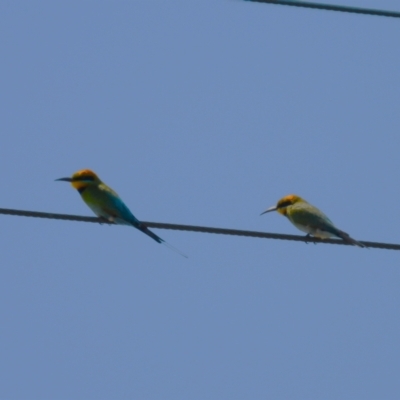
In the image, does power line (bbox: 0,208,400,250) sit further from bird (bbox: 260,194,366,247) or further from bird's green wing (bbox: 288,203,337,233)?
bird's green wing (bbox: 288,203,337,233)

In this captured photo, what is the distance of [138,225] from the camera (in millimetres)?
7344

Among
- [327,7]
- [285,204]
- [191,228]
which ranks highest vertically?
[285,204]

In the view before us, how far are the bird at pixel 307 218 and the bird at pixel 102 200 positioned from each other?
1.43 metres

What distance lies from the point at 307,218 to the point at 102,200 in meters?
1.56

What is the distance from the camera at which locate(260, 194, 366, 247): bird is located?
8096 mm

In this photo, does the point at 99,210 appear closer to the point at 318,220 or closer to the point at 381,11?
the point at 318,220

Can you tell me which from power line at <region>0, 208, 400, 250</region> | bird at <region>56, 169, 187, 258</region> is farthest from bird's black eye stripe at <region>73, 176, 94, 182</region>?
power line at <region>0, 208, 400, 250</region>

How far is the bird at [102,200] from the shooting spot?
24.5 ft

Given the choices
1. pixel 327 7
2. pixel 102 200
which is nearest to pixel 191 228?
pixel 327 7

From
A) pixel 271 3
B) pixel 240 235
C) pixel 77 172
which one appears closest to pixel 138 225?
pixel 77 172

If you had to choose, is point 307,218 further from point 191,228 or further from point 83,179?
point 191,228

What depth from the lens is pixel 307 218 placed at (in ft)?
27.8

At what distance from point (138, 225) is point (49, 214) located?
1.88m

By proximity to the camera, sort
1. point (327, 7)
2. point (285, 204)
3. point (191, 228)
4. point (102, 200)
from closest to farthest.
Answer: point (327, 7) → point (191, 228) → point (102, 200) → point (285, 204)
